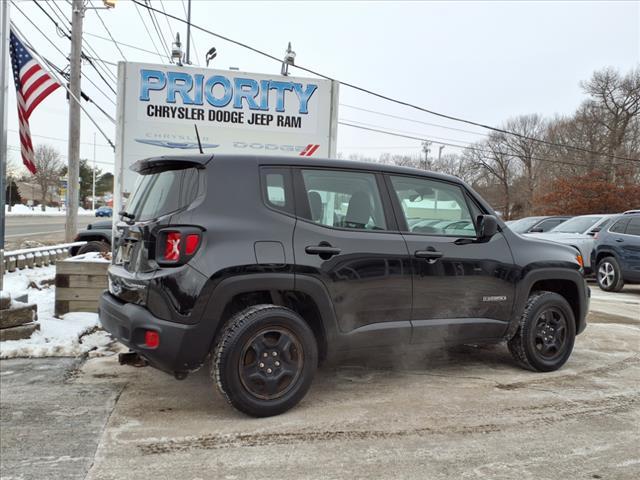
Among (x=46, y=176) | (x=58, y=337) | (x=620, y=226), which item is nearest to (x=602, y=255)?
(x=620, y=226)

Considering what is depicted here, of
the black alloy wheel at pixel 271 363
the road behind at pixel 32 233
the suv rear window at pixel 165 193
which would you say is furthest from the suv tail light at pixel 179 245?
the road behind at pixel 32 233

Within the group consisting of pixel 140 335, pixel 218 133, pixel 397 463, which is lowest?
pixel 397 463

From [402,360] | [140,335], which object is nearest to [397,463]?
[140,335]

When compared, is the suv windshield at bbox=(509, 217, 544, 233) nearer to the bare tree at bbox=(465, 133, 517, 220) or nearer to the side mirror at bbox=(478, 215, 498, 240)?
the side mirror at bbox=(478, 215, 498, 240)

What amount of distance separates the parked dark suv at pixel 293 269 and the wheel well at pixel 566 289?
1.48ft

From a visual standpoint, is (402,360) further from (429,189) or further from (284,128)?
(284,128)

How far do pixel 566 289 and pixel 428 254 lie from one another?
6.23 ft

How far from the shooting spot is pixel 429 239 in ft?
13.7

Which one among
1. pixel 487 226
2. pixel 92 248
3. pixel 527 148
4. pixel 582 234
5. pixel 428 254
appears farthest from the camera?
pixel 527 148

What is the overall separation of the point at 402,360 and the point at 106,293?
2836 millimetres

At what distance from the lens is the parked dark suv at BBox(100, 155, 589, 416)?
3.36 meters

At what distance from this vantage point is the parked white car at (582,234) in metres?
12.3

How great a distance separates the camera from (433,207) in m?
4.42

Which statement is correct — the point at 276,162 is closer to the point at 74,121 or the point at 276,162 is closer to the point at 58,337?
the point at 58,337
